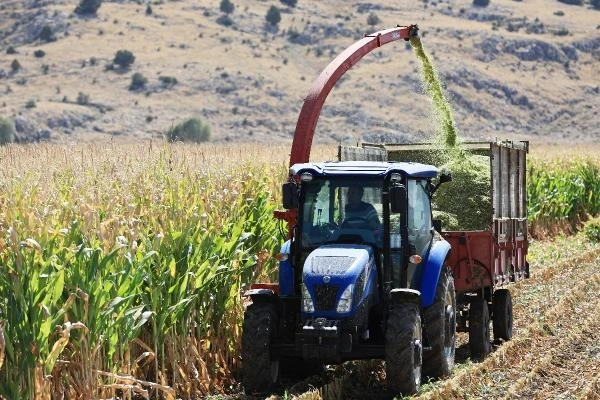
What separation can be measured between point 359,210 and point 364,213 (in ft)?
0.19

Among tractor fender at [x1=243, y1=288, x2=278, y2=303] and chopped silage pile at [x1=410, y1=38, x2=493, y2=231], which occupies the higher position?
chopped silage pile at [x1=410, y1=38, x2=493, y2=231]

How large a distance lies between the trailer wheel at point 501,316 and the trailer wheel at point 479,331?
0.57 metres

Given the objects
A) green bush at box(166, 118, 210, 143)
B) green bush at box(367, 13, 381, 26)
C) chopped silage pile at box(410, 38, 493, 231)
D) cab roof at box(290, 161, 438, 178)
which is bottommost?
green bush at box(166, 118, 210, 143)

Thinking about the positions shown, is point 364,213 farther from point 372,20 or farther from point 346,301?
point 372,20

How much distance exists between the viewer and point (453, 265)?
1274 centimetres

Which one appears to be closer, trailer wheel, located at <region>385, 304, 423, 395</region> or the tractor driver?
trailer wheel, located at <region>385, 304, 423, 395</region>

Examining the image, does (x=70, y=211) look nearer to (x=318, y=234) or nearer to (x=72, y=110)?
(x=318, y=234)

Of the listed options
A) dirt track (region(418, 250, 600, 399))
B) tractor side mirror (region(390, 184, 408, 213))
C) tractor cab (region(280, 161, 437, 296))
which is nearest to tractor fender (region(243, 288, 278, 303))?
tractor cab (region(280, 161, 437, 296))

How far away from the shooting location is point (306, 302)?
10.4 metres

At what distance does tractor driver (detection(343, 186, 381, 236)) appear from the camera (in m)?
10.9

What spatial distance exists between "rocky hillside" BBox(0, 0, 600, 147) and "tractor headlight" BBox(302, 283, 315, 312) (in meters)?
68.3

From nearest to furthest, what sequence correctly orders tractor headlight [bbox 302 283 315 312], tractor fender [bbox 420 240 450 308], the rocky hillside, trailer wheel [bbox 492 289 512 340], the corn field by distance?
the corn field → tractor headlight [bbox 302 283 315 312] → tractor fender [bbox 420 240 450 308] → trailer wheel [bbox 492 289 512 340] → the rocky hillside

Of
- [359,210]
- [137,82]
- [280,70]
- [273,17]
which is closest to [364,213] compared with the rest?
[359,210]

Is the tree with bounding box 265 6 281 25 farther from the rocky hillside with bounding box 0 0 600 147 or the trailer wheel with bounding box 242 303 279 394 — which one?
the trailer wheel with bounding box 242 303 279 394
